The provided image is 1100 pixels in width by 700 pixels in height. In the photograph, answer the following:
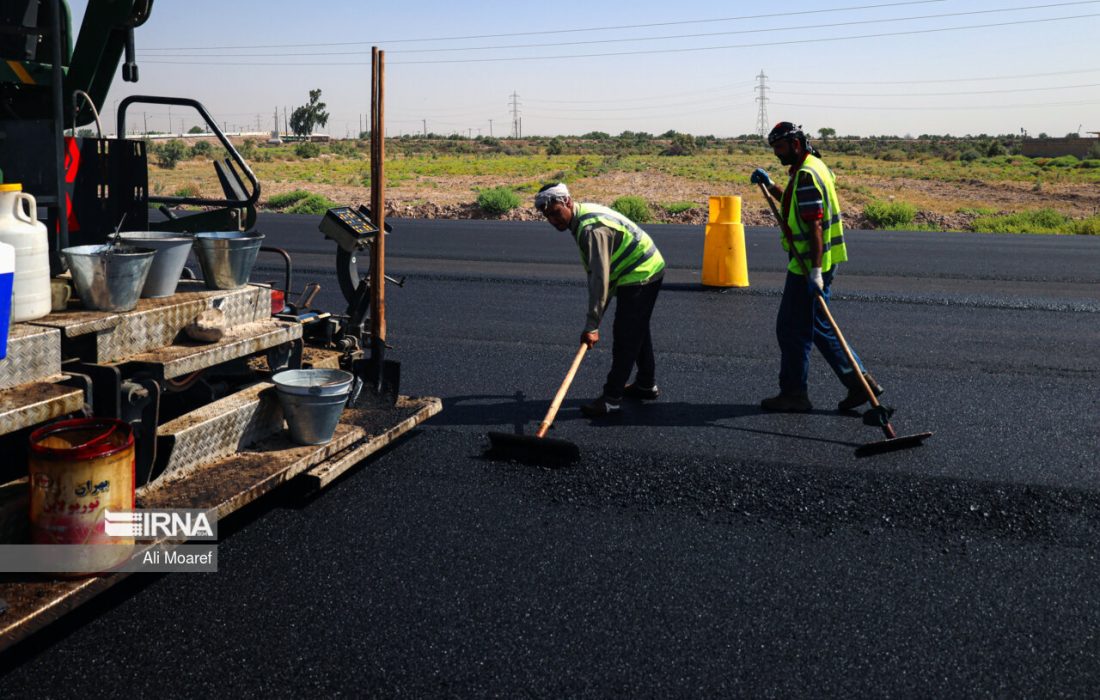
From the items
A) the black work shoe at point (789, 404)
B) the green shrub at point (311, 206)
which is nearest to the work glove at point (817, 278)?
the black work shoe at point (789, 404)

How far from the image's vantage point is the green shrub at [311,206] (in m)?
25.2

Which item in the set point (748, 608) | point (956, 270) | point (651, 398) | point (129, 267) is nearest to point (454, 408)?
point (651, 398)

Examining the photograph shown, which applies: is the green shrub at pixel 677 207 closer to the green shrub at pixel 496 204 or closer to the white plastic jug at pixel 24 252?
the green shrub at pixel 496 204

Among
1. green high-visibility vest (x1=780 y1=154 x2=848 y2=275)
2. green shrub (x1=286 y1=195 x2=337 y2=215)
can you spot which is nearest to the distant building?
green shrub (x1=286 y1=195 x2=337 y2=215)

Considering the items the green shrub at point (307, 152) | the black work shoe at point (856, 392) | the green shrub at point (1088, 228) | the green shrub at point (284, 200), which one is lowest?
the black work shoe at point (856, 392)

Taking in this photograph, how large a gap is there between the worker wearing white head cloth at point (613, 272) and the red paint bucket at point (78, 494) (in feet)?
10.5

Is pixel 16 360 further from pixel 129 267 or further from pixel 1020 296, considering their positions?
pixel 1020 296

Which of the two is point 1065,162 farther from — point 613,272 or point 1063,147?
point 613,272

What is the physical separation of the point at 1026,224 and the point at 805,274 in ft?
60.9

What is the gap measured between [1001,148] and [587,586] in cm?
7339

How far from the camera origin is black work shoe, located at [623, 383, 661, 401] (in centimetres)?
694

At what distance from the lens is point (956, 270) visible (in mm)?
13820

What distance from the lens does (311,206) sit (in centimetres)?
2608

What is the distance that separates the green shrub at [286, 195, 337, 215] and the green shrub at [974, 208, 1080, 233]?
15.2 meters
